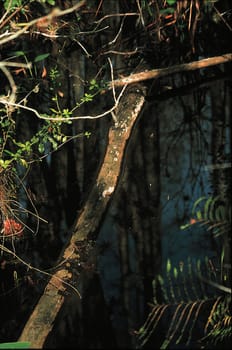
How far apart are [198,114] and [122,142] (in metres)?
1.23

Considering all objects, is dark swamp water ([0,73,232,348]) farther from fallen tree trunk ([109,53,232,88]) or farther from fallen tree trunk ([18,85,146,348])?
fallen tree trunk ([109,53,232,88])

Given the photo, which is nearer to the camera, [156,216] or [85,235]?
[85,235]

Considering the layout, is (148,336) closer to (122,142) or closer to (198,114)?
(122,142)

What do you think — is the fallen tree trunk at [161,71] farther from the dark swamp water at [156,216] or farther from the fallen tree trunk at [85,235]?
the dark swamp water at [156,216]

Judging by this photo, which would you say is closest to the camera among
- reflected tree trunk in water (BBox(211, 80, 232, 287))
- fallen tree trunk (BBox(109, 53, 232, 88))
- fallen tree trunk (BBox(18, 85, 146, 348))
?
fallen tree trunk (BBox(18, 85, 146, 348))

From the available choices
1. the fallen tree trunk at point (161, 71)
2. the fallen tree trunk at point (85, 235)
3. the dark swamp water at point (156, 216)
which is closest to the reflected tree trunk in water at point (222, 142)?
the dark swamp water at point (156, 216)

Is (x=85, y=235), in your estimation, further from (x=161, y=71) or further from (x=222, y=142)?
(x=222, y=142)

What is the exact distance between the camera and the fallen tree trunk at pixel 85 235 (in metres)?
2.19

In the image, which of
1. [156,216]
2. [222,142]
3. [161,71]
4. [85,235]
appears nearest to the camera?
[85,235]

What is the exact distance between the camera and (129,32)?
358 centimetres

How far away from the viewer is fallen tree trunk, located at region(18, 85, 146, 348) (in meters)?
2.19

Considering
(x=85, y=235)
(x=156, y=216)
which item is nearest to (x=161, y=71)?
(x=156, y=216)

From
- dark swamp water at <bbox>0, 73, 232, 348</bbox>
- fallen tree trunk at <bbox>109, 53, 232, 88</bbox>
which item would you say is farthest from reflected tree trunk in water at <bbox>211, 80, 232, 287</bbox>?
fallen tree trunk at <bbox>109, 53, 232, 88</bbox>

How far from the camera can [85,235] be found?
8.87 ft
